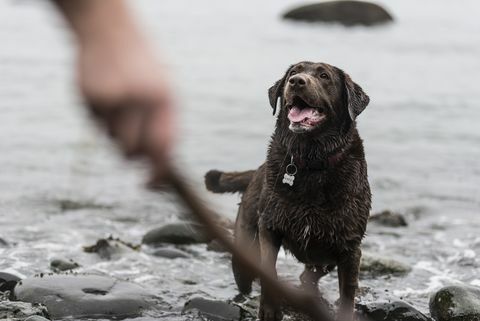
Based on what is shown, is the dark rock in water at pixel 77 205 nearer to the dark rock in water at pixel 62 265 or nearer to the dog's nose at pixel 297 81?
the dark rock in water at pixel 62 265

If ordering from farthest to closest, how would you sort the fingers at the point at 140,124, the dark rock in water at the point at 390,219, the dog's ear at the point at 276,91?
the dark rock in water at the point at 390,219 → the dog's ear at the point at 276,91 → the fingers at the point at 140,124

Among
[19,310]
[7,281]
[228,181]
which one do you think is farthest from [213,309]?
[7,281]

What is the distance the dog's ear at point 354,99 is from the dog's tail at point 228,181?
158cm

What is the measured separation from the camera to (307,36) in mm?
35062

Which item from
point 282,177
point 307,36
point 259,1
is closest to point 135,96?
point 282,177

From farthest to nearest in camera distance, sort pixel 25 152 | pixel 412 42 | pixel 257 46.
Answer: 1. pixel 412 42
2. pixel 257 46
3. pixel 25 152

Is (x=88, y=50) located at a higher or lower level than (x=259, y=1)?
lower

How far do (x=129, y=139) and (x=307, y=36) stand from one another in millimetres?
34530

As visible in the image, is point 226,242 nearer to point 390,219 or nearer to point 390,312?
point 390,312

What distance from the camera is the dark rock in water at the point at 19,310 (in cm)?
625

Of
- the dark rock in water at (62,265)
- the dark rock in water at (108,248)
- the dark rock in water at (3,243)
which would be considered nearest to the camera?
the dark rock in water at (62,265)

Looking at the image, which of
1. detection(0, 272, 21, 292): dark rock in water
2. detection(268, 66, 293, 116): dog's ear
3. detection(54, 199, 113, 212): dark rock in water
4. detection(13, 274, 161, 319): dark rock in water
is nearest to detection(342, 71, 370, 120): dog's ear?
detection(268, 66, 293, 116): dog's ear

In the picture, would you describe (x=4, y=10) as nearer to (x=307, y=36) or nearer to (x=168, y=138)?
(x=307, y=36)

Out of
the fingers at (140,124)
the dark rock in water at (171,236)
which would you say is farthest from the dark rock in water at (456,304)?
the fingers at (140,124)
